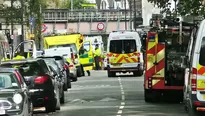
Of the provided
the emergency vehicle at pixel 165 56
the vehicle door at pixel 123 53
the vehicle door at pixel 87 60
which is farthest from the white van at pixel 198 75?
the vehicle door at pixel 87 60

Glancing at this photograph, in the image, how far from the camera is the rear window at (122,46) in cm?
3755

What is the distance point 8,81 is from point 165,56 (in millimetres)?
7511

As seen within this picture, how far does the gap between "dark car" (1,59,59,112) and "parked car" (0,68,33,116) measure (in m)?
2.83

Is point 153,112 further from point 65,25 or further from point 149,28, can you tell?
point 65,25

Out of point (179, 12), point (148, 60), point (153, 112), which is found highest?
point (179, 12)

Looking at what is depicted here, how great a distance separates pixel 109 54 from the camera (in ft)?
125

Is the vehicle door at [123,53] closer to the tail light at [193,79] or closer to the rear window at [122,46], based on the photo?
the rear window at [122,46]

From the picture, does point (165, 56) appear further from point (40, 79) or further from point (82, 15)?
point (82, 15)

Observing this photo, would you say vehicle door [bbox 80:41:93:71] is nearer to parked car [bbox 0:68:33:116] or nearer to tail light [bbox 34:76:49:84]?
tail light [bbox 34:76:49:84]

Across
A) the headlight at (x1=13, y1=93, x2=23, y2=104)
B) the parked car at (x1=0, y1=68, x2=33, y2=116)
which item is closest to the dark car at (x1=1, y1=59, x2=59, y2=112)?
the parked car at (x1=0, y1=68, x2=33, y2=116)

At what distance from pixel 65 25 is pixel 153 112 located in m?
80.8

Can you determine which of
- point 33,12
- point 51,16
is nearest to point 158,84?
point 33,12

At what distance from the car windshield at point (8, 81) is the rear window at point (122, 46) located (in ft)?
78.5

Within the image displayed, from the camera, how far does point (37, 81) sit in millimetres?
16906
